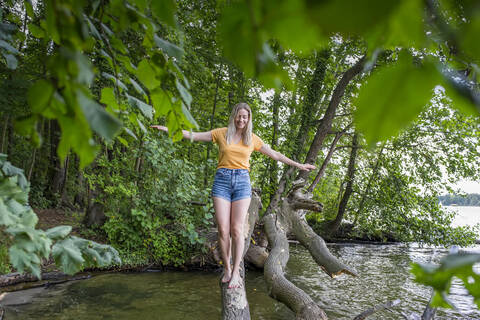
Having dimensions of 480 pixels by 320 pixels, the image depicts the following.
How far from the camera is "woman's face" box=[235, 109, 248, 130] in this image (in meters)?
3.68

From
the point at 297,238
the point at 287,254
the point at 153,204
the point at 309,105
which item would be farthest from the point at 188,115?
the point at 309,105

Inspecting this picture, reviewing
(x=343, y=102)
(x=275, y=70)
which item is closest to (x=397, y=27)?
(x=275, y=70)

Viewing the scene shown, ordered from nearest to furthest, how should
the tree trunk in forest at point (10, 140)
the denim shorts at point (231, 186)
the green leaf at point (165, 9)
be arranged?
1. the green leaf at point (165, 9)
2. the denim shorts at point (231, 186)
3. the tree trunk in forest at point (10, 140)

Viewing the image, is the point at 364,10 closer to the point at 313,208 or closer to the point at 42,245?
the point at 42,245

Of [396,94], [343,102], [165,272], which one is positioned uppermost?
[343,102]

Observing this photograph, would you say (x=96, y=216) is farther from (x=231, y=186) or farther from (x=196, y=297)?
(x=231, y=186)

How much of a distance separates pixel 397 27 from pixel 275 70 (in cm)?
17

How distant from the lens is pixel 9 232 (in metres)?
0.95

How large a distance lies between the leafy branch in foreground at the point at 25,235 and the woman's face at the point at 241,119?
8.47 feet

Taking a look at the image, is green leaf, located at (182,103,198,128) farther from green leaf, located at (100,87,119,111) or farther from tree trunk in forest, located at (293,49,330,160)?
tree trunk in forest, located at (293,49,330,160)

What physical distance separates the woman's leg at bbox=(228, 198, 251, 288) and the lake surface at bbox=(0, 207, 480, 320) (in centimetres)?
147

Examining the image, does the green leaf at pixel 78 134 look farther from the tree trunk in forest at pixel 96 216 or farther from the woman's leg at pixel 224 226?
the tree trunk in forest at pixel 96 216

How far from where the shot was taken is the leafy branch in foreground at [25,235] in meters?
0.95

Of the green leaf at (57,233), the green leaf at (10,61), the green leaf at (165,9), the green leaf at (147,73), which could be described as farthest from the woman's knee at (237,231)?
the green leaf at (165,9)
